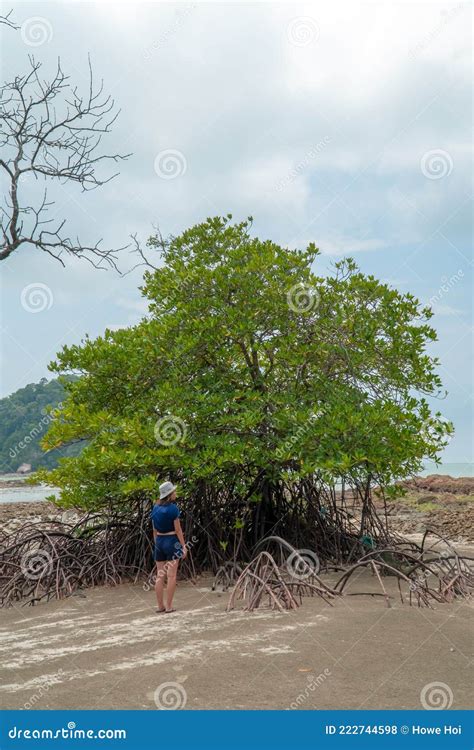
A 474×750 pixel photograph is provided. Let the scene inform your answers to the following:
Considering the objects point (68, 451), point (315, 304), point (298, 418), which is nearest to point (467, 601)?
point (298, 418)

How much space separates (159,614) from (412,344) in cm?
483

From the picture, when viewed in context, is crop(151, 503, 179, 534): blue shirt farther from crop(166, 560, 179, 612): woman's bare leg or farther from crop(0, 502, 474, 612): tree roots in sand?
crop(0, 502, 474, 612): tree roots in sand

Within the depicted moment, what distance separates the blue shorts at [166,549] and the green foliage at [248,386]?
0.83m

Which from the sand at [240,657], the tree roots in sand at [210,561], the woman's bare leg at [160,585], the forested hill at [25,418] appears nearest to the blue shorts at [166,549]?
the woman's bare leg at [160,585]

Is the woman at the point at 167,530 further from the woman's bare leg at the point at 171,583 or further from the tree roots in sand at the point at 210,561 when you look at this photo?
the tree roots in sand at the point at 210,561

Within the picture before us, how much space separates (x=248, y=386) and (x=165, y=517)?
2.61 m

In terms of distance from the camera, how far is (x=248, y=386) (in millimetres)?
10195

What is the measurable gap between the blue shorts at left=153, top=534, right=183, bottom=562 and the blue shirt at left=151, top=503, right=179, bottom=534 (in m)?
0.08

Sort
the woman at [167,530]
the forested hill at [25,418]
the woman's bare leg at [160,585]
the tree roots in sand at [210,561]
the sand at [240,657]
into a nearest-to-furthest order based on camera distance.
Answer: the sand at [240,657]
the woman's bare leg at [160,585]
the woman at [167,530]
the tree roots in sand at [210,561]
the forested hill at [25,418]

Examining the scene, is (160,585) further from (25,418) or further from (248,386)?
(25,418)

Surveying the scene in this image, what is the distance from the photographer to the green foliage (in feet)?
29.9

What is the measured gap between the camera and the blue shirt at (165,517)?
26.9 ft

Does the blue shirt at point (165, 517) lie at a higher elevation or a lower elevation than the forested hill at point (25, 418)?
lower

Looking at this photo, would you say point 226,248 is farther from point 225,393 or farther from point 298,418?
point 298,418
